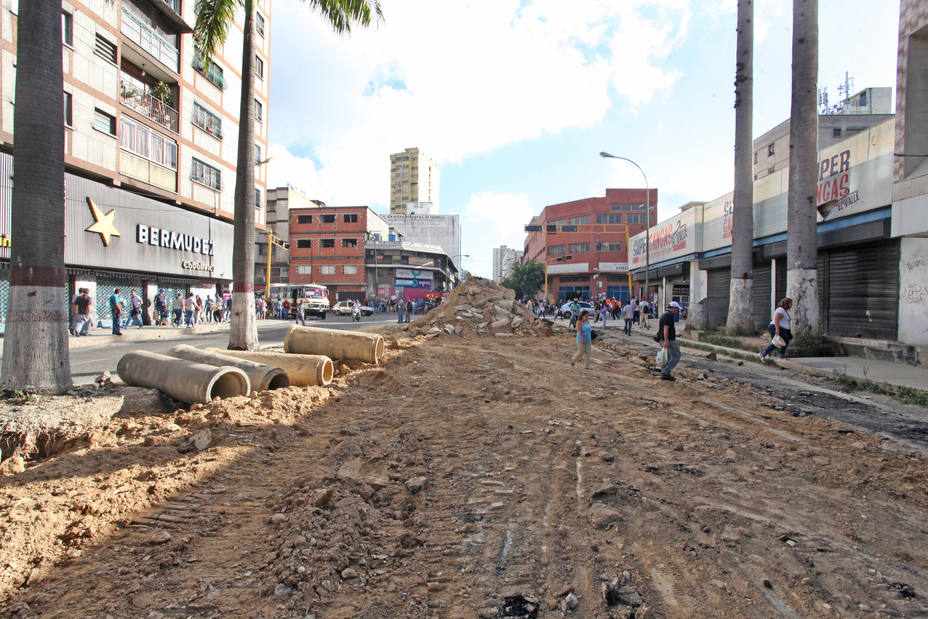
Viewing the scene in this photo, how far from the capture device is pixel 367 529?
3047 mm

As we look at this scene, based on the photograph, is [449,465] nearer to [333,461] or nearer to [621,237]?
[333,461]

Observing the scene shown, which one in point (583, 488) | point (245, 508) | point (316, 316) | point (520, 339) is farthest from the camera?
point (316, 316)

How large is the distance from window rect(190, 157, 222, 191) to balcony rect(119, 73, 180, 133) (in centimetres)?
236

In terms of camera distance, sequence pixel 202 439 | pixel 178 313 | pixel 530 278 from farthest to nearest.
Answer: pixel 530 278 → pixel 178 313 → pixel 202 439

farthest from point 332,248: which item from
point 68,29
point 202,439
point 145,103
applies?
point 202,439

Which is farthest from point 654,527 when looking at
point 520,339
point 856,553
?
point 520,339

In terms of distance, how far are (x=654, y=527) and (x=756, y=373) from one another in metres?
9.76

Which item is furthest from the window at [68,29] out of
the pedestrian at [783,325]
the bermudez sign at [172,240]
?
the pedestrian at [783,325]

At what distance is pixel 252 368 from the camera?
6848 mm

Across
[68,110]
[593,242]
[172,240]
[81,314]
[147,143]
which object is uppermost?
[593,242]

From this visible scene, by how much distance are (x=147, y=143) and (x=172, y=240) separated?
15.6ft

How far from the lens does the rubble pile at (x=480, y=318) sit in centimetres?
1877

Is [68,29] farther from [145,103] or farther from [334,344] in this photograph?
[334,344]

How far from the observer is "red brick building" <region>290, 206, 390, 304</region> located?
63.1 meters
